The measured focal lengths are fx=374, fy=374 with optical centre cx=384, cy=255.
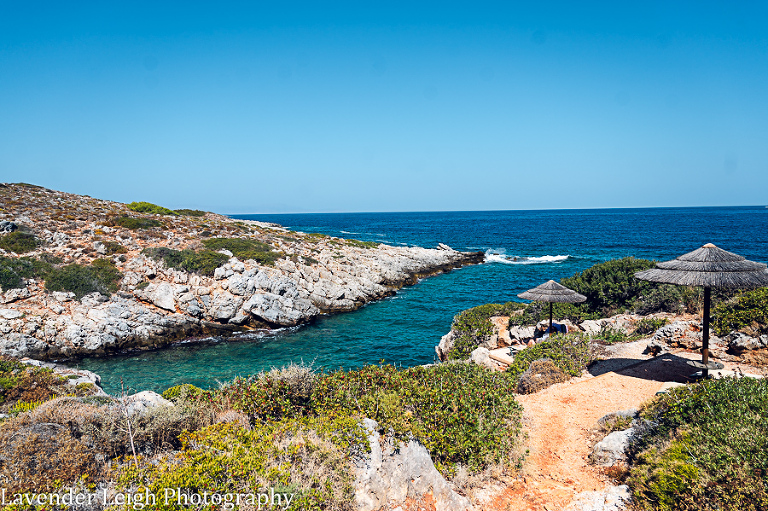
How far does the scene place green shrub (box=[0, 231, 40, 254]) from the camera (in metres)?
24.2

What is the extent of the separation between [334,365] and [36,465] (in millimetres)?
13791

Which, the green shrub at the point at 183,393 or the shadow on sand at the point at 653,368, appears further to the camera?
the shadow on sand at the point at 653,368

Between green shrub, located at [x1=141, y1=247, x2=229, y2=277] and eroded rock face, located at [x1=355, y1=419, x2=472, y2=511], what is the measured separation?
23.1 metres

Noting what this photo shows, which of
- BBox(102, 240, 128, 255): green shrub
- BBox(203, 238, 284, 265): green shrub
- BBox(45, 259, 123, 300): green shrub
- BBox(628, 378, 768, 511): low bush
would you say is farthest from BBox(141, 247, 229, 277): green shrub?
BBox(628, 378, 768, 511): low bush

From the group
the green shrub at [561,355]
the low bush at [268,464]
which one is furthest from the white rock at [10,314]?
the green shrub at [561,355]

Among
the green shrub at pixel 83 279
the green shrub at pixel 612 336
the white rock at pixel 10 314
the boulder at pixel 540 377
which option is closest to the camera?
the boulder at pixel 540 377

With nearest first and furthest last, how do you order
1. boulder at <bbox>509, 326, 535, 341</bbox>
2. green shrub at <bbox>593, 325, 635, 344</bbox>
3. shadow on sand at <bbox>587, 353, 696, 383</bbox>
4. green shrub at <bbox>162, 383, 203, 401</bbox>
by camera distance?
green shrub at <bbox>162, 383, 203, 401</bbox> → shadow on sand at <bbox>587, 353, 696, 383</bbox> → green shrub at <bbox>593, 325, 635, 344</bbox> → boulder at <bbox>509, 326, 535, 341</bbox>

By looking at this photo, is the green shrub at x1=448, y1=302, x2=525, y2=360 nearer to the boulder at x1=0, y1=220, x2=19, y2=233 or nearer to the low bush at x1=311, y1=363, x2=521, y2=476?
the low bush at x1=311, y1=363, x2=521, y2=476

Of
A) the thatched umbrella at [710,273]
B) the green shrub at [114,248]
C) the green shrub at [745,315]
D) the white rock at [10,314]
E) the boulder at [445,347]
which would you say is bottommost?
the boulder at [445,347]

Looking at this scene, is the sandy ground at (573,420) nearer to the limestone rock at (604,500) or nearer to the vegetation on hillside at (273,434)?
the limestone rock at (604,500)

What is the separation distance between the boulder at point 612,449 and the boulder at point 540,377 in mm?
3563

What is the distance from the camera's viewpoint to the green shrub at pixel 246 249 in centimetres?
2877

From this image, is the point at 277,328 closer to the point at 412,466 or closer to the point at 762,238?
the point at 412,466

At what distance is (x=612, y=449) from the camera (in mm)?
6453
